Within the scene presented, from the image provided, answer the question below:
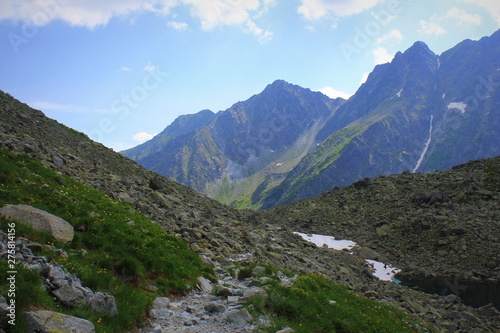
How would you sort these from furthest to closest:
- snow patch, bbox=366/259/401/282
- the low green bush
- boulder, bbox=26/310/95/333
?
snow patch, bbox=366/259/401/282 < the low green bush < boulder, bbox=26/310/95/333

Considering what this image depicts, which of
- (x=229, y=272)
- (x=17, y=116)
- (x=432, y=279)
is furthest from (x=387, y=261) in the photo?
(x=17, y=116)

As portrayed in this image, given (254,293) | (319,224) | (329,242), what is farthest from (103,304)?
(319,224)

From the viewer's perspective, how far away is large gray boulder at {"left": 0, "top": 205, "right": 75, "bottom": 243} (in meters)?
12.7

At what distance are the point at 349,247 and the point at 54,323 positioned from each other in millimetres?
51532

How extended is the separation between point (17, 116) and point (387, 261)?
191 ft

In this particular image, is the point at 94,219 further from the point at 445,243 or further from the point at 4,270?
the point at 445,243

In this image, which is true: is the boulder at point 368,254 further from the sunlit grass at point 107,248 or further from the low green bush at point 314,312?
the sunlit grass at point 107,248

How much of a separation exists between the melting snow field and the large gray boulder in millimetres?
37914

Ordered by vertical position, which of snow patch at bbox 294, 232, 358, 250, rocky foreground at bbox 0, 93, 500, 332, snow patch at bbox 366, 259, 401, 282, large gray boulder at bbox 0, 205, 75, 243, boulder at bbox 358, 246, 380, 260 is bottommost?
snow patch at bbox 366, 259, 401, 282

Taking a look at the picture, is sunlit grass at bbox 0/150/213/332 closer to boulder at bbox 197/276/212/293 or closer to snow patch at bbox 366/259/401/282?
boulder at bbox 197/276/212/293

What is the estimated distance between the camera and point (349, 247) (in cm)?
5316

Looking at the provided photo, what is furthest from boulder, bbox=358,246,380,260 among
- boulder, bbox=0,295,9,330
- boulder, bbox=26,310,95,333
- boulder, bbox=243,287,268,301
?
boulder, bbox=0,295,9,330

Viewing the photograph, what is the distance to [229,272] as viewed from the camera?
64.2 feet

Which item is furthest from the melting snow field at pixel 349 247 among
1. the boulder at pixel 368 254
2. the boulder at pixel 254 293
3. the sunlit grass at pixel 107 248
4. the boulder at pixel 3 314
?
the boulder at pixel 3 314
